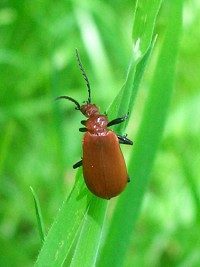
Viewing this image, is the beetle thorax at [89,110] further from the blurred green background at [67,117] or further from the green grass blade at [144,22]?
the green grass blade at [144,22]

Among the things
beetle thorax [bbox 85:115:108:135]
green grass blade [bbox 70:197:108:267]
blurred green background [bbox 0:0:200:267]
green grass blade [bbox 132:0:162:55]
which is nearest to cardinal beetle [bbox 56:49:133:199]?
beetle thorax [bbox 85:115:108:135]

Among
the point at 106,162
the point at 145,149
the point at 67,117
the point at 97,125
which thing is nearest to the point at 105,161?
the point at 106,162

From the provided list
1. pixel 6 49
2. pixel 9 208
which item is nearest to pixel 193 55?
pixel 6 49

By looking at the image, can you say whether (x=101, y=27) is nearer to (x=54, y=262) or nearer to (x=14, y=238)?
(x=14, y=238)

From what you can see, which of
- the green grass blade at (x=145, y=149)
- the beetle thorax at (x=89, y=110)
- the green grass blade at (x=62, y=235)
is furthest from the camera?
the beetle thorax at (x=89, y=110)

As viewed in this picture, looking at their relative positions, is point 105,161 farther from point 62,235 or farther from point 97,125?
point 62,235

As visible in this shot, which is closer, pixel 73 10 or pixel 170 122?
pixel 170 122

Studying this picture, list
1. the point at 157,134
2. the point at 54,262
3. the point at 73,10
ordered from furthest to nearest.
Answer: the point at 73,10 → the point at 157,134 → the point at 54,262

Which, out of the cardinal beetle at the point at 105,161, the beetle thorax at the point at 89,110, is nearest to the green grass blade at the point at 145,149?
the cardinal beetle at the point at 105,161
